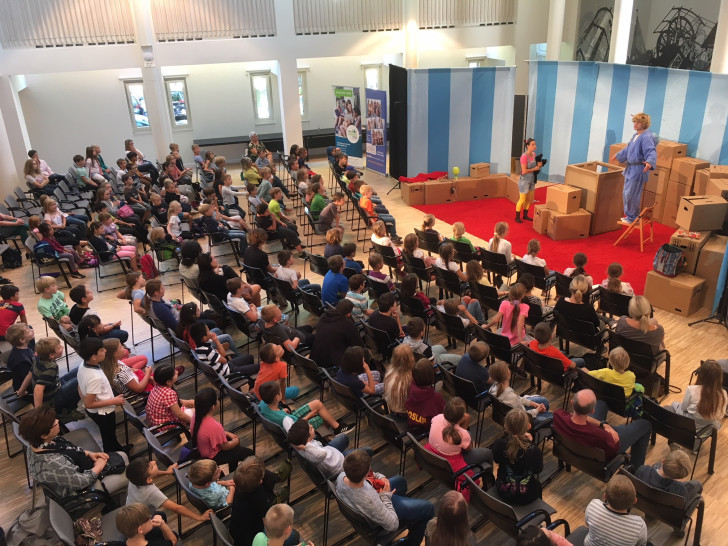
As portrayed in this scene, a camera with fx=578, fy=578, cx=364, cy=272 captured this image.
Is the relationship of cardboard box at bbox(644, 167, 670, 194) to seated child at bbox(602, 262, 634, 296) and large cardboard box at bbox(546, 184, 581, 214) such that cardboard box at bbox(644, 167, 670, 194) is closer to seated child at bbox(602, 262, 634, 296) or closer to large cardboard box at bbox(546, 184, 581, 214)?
large cardboard box at bbox(546, 184, 581, 214)

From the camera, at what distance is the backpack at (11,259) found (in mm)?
10234

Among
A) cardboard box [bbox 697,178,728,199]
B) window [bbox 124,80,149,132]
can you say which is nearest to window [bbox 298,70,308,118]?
window [bbox 124,80,149,132]

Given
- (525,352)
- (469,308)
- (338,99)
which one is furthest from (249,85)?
(525,352)

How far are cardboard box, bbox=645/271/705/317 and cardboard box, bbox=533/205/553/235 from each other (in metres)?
3.02

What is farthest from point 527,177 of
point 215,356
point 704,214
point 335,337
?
point 215,356

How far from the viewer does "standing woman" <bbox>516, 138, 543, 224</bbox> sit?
11008mm

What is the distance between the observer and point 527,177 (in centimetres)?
1118

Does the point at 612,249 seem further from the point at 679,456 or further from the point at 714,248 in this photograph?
the point at 679,456

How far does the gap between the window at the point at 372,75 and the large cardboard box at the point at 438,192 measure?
716 centimetres

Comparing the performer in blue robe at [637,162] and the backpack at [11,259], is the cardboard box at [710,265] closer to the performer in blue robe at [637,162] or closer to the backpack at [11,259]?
the performer in blue robe at [637,162]

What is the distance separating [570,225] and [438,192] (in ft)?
11.6

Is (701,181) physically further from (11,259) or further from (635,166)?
(11,259)

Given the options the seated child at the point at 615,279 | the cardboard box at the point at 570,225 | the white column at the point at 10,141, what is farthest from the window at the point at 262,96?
the seated child at the point at 615,279

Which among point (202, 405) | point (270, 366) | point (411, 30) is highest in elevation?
point (411, 30)
